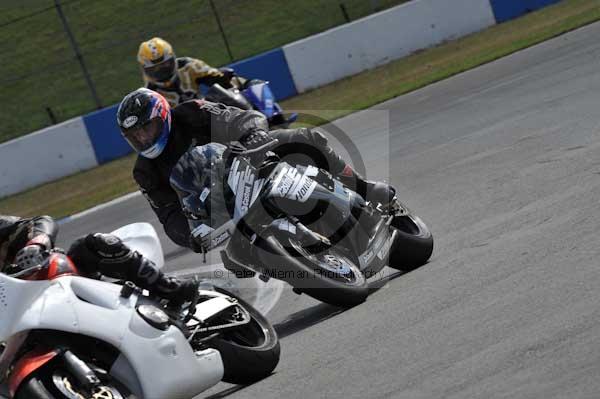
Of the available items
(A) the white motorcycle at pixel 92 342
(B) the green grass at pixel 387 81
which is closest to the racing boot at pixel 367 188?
(A) the white motorcycle at pixel 92 342

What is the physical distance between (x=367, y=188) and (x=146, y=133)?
155 centimetres

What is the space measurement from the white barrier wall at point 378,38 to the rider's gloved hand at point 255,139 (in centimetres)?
1277

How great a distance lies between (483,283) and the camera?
6.14m

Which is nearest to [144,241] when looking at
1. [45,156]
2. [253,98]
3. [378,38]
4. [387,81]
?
[253,98]

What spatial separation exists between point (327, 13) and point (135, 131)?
15.1 metres

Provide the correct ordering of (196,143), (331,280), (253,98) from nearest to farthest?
(331,280) → (196,143) → (253,98)

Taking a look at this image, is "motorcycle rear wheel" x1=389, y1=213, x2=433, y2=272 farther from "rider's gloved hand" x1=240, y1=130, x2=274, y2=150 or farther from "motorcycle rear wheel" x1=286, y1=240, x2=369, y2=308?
"rider's gloved hand" x1=240, y1=130, x2=274, y2=150

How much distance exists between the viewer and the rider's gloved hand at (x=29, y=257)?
521 centimetres

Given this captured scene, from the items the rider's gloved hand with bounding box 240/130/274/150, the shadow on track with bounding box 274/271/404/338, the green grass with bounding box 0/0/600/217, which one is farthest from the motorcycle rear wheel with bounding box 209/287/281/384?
the green grass with bounding box 0/0/600/217

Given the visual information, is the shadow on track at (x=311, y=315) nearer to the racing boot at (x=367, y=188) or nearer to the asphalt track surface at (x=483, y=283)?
the asphalt track surface at (x=483, y=283)

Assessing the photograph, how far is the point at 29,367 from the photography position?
15.7 ft

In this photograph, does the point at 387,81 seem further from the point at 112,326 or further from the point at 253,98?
the point at 112,326

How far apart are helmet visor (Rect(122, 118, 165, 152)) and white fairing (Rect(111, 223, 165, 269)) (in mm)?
1228

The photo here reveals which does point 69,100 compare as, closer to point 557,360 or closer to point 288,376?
point 288,376
